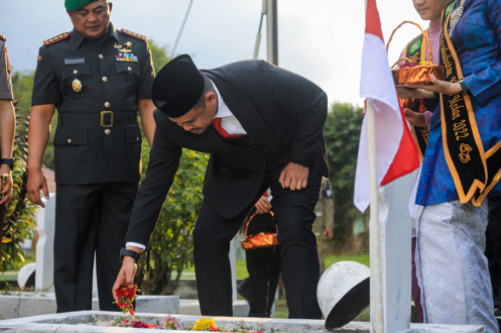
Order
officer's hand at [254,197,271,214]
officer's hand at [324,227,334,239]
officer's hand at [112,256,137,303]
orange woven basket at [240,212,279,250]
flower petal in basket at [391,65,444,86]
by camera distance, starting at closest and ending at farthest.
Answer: flower petal in basket at [391,65,444,86] < officer's hand at [112,256,137,303] < officer's hand at [254,197,271,214] < orange woven basket at [240,212,279,250] < officer's hand at [324,227,334,239]

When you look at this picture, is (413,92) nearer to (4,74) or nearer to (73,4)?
(73,4)

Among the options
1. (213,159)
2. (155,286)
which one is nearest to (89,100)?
(213,159)

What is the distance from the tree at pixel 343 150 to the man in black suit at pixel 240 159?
48.1 ft

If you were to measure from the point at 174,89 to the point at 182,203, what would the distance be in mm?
4492

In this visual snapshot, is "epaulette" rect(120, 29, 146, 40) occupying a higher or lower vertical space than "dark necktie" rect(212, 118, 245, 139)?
higher

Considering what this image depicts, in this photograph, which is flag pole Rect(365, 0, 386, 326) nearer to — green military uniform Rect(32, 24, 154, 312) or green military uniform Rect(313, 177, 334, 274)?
green military uniform Rect(32, 24, 154, 312)

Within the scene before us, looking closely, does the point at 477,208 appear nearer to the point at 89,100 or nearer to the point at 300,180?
the point at 300,180

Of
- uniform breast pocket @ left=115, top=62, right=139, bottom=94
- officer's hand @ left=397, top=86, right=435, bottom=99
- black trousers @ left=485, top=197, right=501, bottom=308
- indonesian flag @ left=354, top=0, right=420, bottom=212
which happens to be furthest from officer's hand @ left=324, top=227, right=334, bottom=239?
indonesian flag @ left=354, top=0, right=420, bottom=212

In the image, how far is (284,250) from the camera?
163 inches

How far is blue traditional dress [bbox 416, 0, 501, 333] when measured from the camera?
11.6ft

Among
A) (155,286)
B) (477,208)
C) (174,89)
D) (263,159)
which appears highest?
(174,89)

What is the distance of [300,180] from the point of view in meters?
4.21

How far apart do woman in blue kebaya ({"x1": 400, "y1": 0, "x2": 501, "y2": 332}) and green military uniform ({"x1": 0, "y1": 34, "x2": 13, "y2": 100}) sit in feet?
8.39

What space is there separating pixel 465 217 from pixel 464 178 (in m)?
0.19
